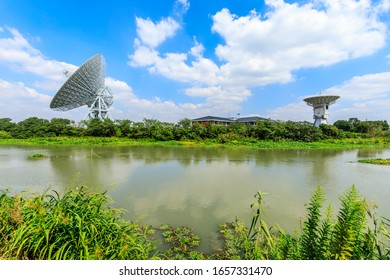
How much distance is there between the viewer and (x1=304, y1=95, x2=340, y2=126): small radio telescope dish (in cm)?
3561

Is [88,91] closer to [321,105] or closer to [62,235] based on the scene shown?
[62,235]

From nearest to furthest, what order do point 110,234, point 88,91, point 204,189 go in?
point 110,234 → point 204,189 → point 88,91

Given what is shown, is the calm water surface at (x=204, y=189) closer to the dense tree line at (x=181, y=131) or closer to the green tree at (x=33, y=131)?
the dense tree line at (x=181, y=131)

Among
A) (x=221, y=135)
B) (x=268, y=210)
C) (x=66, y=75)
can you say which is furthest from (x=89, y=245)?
(x=66, y=75)

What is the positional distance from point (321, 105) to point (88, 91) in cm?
4120

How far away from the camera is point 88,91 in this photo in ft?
97.2

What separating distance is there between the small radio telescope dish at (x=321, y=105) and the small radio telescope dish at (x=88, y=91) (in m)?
37.5

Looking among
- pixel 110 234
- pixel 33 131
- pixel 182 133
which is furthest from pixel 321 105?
pixel 33 131

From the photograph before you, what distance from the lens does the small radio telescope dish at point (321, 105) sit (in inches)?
1402

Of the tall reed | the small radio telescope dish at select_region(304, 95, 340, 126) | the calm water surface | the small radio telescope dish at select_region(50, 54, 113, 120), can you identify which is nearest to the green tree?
the small radio telescope dish at select_region(50, 54, 113, 120)

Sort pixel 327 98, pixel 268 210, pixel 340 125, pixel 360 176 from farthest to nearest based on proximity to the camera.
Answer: pixel 340 125, pixel 327 98, pixel 360 176, pixel 268 210

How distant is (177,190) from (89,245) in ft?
16.0
